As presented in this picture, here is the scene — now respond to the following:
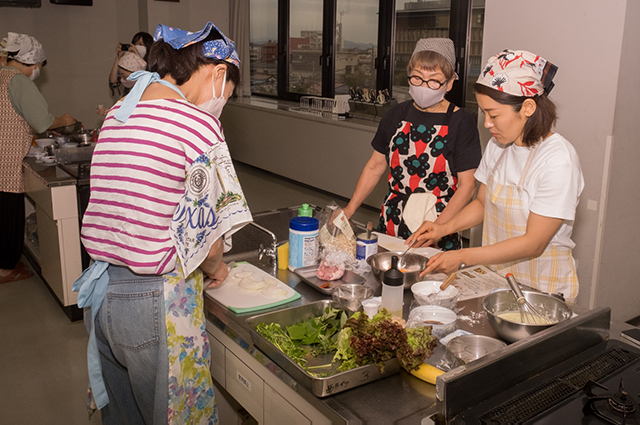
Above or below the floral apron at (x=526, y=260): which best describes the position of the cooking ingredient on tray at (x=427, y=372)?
below

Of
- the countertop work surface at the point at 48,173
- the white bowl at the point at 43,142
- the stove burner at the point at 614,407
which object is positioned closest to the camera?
the stove burner at the point at 614,407

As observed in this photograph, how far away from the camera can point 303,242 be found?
2.05 metres

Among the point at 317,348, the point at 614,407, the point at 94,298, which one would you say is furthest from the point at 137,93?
the point at 614,407

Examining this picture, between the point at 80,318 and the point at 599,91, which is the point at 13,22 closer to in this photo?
the point at 80,318

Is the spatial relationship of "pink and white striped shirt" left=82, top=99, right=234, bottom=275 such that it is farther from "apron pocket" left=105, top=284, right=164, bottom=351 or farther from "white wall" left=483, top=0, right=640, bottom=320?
"white wall" left=483, top=0, right=640, bottom=320

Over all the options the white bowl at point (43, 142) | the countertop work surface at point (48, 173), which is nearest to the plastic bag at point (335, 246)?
the countertop work surface at point (48, 173)

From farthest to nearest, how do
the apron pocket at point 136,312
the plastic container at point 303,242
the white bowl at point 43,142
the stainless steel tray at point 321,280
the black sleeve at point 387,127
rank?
1. the white bowl at point 43,142
2. the black sleeve at point 387,127
3. the plastic container at point 303,242
4. the stainless steel tray at point 321,280
5. the apron pocket at point 136,312

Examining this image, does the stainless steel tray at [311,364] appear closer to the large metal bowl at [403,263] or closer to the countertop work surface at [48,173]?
the large metal bowl at [403,263]

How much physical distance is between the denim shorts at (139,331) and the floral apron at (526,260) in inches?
46.0

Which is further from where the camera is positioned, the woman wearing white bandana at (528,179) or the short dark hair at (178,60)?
the woman wearing white bandana at (528,179)

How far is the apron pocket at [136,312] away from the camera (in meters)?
1.52

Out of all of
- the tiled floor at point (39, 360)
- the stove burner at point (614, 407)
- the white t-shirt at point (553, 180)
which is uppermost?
the white t-shirt at point (553, 180)

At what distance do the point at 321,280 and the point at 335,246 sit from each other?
174 mm

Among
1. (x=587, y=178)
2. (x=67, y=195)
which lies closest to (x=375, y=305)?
(x=587, y=178)
